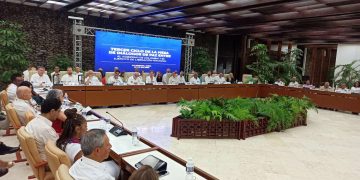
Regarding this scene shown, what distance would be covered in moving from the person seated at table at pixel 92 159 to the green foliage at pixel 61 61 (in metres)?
9.12

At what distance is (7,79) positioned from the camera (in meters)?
8.01

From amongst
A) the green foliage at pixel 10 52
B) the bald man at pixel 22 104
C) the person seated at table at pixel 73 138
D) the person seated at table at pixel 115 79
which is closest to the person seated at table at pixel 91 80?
the person seated at table at pixel 115 79

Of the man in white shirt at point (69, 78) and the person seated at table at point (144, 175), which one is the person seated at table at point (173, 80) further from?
the person seated at table at point (144, 175)

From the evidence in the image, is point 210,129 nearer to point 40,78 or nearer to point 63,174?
point 63,174

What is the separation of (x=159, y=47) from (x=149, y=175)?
35.9ft

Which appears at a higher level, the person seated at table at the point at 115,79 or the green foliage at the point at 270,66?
the green foliage at the point at 270,66

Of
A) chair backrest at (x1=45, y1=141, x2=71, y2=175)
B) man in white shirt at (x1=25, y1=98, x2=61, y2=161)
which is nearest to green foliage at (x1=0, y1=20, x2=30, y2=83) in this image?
man in white shirt at (x1=25, y1=98, x2=61, y2=161)

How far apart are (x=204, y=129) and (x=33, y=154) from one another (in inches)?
134

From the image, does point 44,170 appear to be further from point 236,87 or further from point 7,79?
point 236,87

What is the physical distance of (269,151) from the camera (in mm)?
4727

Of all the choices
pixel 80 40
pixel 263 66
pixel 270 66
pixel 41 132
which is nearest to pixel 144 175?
pixel 41 132

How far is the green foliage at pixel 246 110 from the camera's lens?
5125 mm

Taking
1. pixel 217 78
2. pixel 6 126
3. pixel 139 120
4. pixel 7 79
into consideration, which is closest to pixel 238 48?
pixel 217 78

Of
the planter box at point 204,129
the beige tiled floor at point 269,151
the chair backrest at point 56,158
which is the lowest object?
the beige tiled floor at point 269,151
